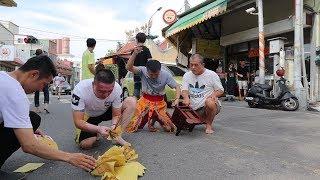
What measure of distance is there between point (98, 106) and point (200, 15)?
12.2 metres

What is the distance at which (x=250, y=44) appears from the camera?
17969 mm

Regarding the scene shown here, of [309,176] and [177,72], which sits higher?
[177,72]

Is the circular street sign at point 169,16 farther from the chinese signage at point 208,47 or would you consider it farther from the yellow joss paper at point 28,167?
the yellow joss paper at point 28,167

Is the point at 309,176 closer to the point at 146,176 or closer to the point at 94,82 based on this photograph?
the point at 146,176

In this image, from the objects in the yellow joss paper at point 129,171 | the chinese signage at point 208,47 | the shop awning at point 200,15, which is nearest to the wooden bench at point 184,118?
the yellow joss paper at point 129,171

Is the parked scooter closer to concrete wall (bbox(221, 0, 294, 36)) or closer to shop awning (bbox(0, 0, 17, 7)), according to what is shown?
concrete wall (bbox(221, 0, 294, 36))

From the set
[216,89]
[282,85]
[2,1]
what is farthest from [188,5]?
[216,89]

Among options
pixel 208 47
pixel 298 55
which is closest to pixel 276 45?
pixel 298 55

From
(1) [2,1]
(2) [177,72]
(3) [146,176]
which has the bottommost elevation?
(3) [146,176]

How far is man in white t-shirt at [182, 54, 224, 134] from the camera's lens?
6.78 m

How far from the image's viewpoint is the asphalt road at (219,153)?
14.5 feet

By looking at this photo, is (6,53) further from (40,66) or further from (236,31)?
(40,66)

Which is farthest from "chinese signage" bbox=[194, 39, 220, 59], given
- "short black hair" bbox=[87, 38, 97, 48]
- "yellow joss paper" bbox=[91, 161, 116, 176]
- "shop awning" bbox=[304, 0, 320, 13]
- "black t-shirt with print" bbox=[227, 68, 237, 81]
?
"yellow joss paper" bbox=[91, 161, 116, 176]

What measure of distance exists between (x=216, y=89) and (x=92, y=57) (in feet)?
10.2
